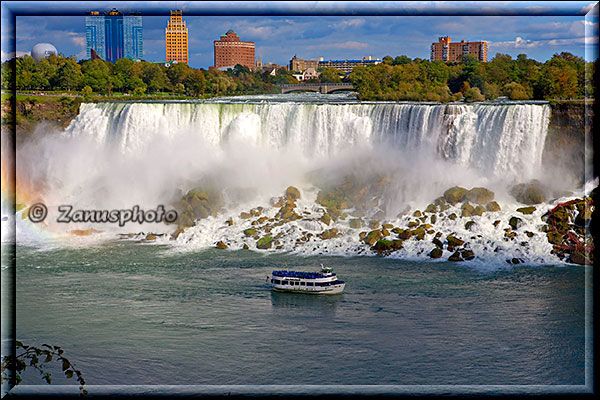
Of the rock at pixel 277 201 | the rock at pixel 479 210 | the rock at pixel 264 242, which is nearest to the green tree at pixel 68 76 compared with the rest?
the rock at pixel 277 201

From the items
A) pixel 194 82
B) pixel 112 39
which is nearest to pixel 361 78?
pixel 194 82

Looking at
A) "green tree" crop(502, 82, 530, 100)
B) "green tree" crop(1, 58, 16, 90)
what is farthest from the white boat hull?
"green tree" crop(502, 82, 530, 100)

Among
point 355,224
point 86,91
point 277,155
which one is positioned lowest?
point 355,224

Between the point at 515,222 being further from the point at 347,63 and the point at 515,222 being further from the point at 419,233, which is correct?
the point at 347,63

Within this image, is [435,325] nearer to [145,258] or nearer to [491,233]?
[491,233]

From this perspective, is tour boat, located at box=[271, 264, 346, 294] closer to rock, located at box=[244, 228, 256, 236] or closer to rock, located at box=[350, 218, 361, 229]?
rock, located at box=[244, 228, 256, 236]

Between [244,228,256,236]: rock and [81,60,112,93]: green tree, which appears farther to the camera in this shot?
[81,60,112,93]: green tree

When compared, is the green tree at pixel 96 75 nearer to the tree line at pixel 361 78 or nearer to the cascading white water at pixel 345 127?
the tree line at pixel 361 78
